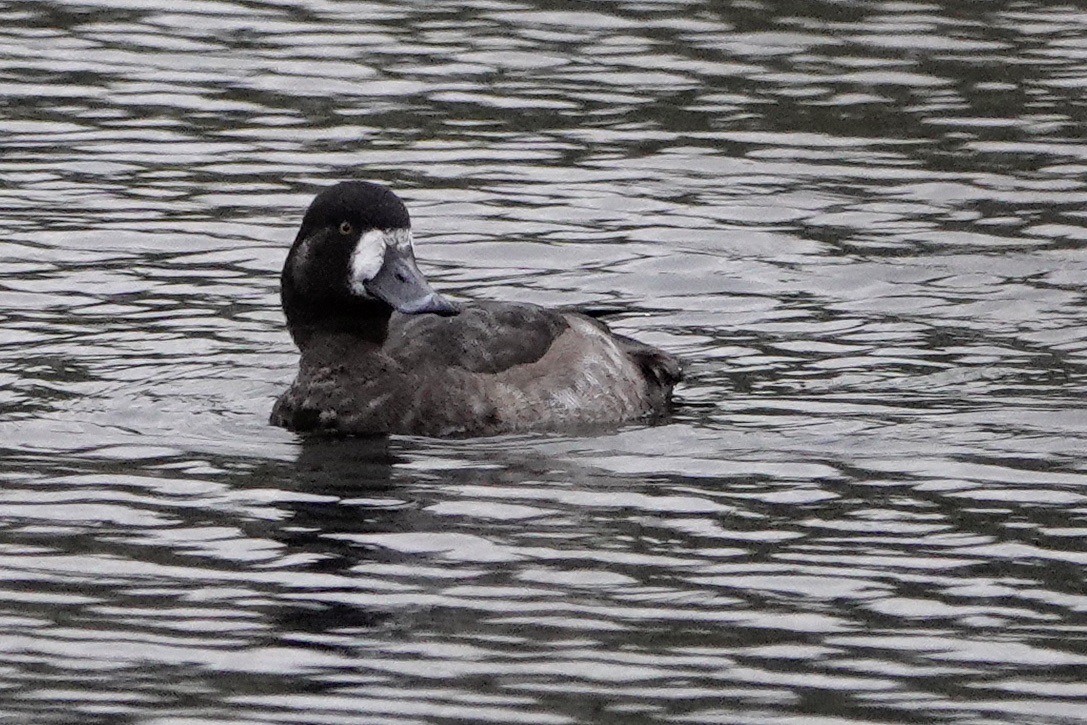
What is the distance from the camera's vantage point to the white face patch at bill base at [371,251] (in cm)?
1034

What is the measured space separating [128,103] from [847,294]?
5124 mm

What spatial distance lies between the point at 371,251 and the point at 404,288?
0.19 meters

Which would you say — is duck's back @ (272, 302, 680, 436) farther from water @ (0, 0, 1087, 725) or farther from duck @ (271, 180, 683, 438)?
water @ (0, 0, 1087, 725)

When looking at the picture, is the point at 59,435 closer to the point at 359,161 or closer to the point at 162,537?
the point at 162,537

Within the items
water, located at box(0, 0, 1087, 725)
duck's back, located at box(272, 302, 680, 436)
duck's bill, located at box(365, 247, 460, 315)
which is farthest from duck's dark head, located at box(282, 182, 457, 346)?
water, located at box(0, 0, 1087, 725)

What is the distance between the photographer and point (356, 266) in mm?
10367

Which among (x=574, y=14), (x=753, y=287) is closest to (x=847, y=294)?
(x=753, y=287)

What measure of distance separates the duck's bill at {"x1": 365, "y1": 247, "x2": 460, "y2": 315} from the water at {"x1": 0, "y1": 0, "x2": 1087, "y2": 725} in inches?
22.5

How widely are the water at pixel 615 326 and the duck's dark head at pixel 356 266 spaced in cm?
56

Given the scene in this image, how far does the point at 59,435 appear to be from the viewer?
33.2 ft

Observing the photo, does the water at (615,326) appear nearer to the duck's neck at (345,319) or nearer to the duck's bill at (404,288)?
the duck's neck at (345,319)

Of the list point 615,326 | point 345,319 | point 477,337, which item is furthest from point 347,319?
point 615,326

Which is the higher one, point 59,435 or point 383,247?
point 383,247

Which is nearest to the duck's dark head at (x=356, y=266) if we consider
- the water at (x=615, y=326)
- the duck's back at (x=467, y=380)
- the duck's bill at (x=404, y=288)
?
the duck's bill at (x=404, y=288)
